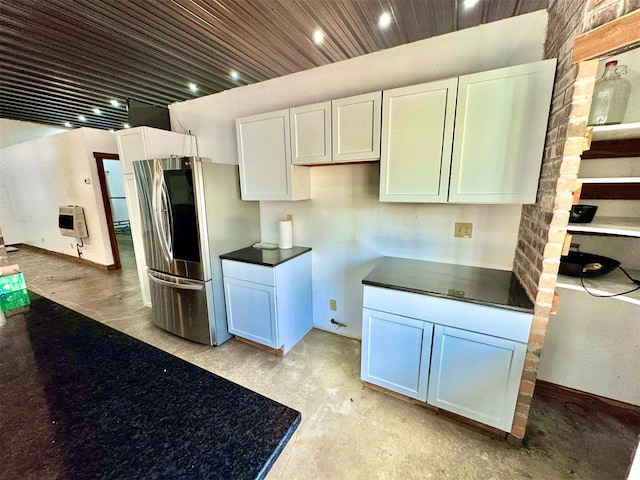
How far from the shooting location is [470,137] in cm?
163

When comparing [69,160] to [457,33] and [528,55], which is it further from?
[528,55]

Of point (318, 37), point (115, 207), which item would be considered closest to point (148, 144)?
point (318, 37)

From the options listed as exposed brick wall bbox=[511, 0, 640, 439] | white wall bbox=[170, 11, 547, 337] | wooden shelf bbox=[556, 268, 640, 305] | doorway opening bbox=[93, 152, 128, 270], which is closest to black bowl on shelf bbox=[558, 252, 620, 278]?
wooden shelf bbox=[556, 268, 640, 305]

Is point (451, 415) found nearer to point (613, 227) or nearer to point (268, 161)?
point (613, 227)

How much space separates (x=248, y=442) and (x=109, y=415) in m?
0.37

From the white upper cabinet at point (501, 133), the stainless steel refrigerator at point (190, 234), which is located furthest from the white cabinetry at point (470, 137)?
the stainless steel refrigerator at point (190, 234)

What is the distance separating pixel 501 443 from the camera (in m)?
1.60

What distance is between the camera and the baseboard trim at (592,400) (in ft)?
5.62

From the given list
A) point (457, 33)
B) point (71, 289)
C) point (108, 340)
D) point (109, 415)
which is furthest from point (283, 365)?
point (71, 289)

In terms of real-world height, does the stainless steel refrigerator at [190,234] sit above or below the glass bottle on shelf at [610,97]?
below

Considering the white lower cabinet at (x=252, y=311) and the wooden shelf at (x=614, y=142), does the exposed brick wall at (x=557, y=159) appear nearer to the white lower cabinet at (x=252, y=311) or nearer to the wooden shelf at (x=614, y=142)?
the wooden shelf at (x=614, y=142)

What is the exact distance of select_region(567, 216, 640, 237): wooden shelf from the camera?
1.23 m

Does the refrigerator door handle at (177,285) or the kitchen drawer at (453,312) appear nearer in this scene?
the kitchen drawer at (453,312)

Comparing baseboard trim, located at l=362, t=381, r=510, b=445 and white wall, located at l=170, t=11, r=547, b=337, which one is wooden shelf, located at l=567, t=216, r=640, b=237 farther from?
baseboard trim, located at l=362, t=381, r=510, b=445
